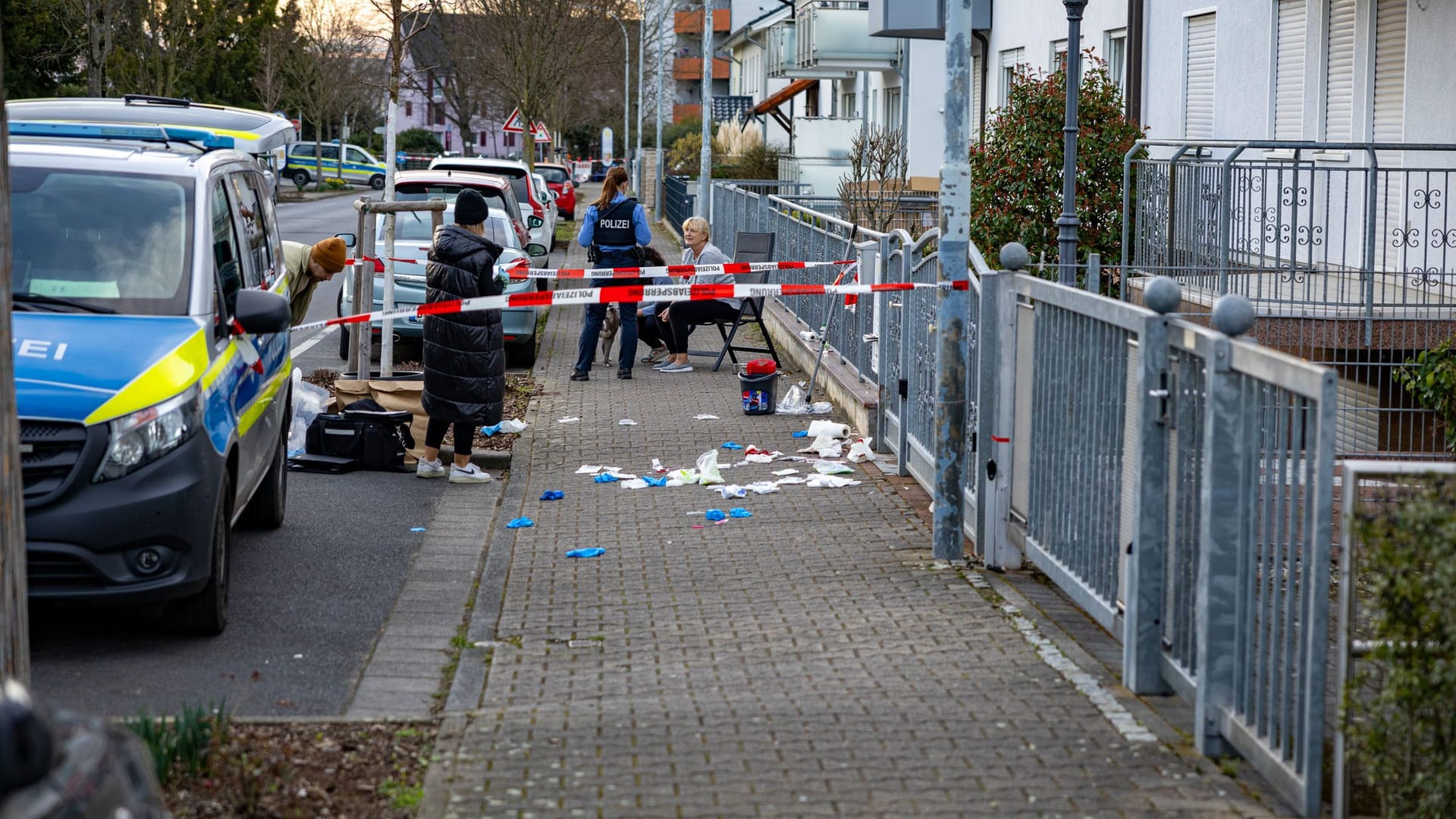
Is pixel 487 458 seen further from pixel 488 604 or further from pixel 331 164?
pixel 331 164

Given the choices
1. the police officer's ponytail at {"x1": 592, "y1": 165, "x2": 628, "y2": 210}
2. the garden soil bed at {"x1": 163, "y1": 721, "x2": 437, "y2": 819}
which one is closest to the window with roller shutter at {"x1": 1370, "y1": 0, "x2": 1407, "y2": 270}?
the police officer's ponytail at {"x1": 592, "y1": 165, "x2": 628, "y2": 210}

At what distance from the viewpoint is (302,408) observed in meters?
11.2

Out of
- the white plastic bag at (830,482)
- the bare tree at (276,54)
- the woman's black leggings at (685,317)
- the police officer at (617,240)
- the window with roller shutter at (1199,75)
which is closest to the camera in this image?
the white plastic bag at (830,482)

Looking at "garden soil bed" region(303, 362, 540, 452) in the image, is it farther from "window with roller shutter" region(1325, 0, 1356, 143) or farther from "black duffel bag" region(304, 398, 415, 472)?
"window with roller shutter" region(1325, 0, 1356, 143)

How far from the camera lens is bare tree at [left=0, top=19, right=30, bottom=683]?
4195 mm

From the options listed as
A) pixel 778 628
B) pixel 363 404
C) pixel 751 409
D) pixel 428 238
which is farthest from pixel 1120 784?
pixel 428 238

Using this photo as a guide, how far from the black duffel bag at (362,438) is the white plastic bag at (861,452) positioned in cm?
285

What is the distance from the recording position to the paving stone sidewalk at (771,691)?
4.64 metres

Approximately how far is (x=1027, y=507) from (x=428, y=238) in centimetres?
1019

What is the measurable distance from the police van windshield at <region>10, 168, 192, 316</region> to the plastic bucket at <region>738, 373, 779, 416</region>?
5.88 metres

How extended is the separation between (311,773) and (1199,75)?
14.6 m

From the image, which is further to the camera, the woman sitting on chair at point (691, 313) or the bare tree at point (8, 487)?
the woman sitting on chair at point (691, 313)

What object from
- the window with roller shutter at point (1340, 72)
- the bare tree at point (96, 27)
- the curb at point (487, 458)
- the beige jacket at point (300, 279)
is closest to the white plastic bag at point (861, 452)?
the curb at point (487, 458)

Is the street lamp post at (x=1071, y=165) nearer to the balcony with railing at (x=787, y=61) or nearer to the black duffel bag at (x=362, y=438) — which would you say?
the black duffel bag at (x=362, y=438)
